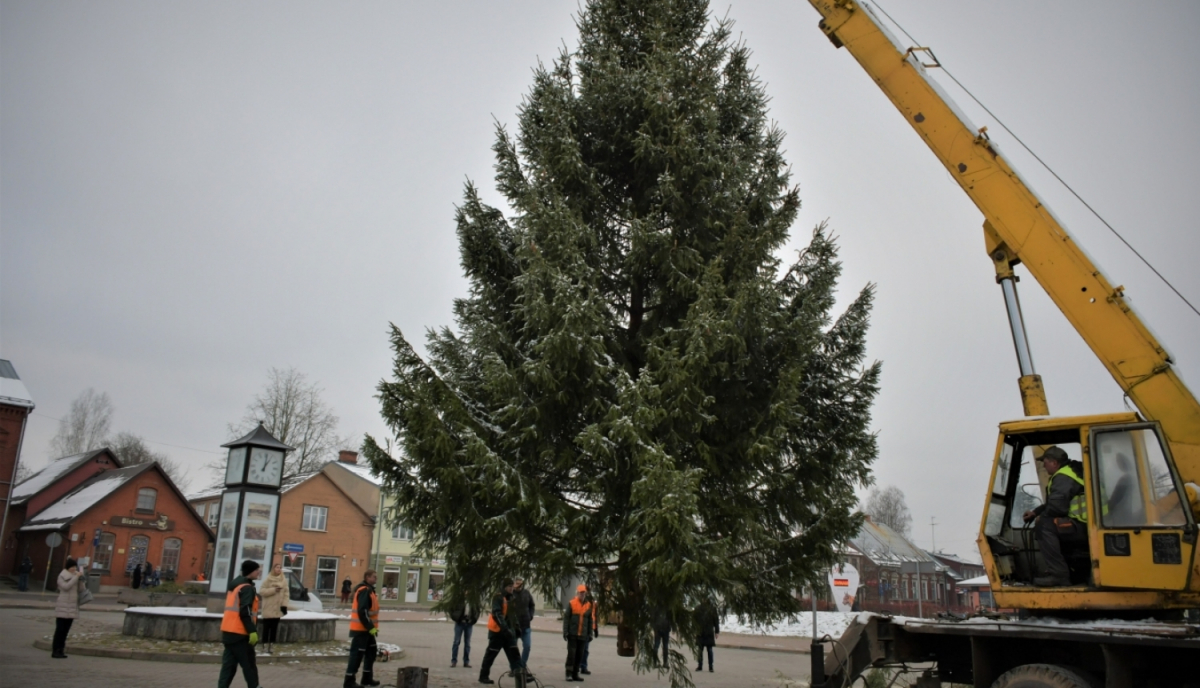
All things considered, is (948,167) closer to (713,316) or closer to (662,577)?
(713,316)

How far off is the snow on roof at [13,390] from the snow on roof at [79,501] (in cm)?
546

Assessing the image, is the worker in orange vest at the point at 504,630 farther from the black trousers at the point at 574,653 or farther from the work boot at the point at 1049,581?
the work boot at the point at 1049,581

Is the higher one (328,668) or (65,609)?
(65,609)

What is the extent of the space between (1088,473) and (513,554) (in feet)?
21.6

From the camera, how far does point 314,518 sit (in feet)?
152

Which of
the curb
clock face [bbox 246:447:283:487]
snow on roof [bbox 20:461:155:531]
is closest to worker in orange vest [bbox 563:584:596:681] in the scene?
the curb

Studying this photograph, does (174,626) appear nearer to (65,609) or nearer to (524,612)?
(65,609)

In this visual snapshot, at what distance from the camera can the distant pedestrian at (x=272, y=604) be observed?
13.9m

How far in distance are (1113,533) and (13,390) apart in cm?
4785

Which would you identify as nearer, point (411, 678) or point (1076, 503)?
point (1076, 503)

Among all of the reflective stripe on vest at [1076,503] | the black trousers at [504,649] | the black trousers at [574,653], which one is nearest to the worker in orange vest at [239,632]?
the black trousers at [504,649]

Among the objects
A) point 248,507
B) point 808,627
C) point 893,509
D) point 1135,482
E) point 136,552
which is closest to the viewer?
point 1135,482

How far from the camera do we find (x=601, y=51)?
12281 mm

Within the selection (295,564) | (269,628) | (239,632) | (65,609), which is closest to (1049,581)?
(239,632)
